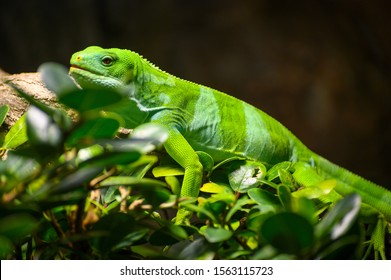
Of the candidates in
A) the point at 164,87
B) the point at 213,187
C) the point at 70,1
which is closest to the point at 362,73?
the point at 70,1

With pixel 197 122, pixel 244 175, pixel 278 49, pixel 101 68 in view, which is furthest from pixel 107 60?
pixel 278 49

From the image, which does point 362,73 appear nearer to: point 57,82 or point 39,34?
point 39,34

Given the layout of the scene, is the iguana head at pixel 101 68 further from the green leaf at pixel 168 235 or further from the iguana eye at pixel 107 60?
the green leaf at pixel 168 235

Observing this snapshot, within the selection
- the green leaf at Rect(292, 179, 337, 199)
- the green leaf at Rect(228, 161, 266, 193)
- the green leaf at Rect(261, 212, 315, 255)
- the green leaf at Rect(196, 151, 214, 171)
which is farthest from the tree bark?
the green leaf at Rect(261, 212, 315, 255)

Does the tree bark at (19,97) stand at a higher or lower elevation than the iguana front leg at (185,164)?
higher

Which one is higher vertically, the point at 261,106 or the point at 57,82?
the point at 57,82

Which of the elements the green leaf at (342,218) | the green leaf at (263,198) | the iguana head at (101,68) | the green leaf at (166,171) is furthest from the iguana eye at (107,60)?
the green leaf at (342,218)
